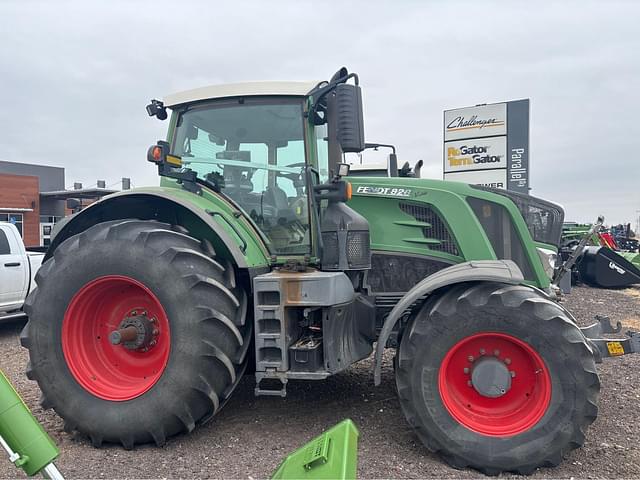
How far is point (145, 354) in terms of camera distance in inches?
149

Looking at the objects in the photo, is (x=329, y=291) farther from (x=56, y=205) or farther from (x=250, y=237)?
(x=56, y=205)

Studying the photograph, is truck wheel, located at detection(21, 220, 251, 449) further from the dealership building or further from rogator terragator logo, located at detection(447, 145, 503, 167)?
the dealership building

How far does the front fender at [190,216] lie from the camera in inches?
145

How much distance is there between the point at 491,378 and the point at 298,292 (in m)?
1.37

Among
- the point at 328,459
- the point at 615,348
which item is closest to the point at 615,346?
the point at 615,348

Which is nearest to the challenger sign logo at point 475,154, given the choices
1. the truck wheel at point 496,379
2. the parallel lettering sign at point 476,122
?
the parallel lettering sign at point 476,122

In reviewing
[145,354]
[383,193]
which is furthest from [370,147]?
[145,354]

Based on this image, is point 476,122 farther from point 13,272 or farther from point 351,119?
point 351,119

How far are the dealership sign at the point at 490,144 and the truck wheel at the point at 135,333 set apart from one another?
12363 mm

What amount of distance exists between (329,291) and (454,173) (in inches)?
489

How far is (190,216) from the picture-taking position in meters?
3.98

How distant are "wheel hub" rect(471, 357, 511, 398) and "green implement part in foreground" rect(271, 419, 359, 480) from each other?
147cm

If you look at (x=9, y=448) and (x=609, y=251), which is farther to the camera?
(x=609, y=251)

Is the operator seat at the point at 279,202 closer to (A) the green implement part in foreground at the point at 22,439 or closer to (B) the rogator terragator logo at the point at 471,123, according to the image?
(A) the green implement part in foreground at the point at 22,439
